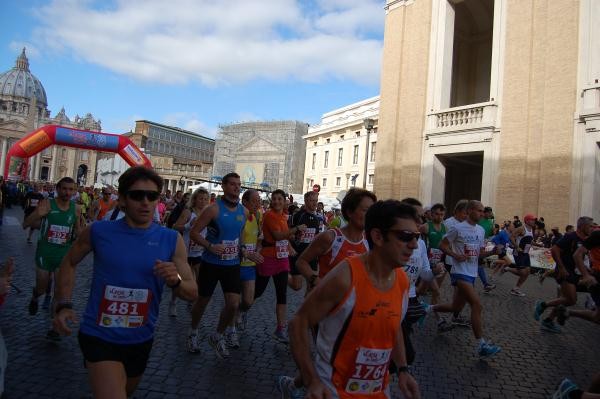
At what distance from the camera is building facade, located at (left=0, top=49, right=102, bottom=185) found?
11862 centimetres

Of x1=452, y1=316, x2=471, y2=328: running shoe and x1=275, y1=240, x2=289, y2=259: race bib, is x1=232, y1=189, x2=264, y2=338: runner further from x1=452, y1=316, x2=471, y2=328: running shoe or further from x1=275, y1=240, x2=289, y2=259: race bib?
x1=452, y1=316, x2=471, y2=328: running shoe

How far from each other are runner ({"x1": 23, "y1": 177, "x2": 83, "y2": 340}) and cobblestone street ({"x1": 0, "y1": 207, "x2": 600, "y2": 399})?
60 centimetres

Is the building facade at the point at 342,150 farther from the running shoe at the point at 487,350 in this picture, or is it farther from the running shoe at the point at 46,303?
the running shoe at the point at 487,350

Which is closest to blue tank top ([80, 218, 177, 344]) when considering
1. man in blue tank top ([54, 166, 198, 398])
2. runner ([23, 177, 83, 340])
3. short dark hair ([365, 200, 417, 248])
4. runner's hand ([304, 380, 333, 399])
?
man in blue tank top ([54, 166, 198, 398])

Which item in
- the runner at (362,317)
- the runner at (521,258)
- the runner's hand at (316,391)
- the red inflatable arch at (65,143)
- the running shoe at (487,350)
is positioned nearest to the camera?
the runner's hand at (316,391)

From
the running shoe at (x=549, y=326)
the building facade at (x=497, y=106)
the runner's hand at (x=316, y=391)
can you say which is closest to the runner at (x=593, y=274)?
the running shoe at (x=549, y=326)

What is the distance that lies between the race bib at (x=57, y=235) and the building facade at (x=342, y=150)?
144 ft

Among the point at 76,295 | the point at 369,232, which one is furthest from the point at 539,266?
the point at 369,232

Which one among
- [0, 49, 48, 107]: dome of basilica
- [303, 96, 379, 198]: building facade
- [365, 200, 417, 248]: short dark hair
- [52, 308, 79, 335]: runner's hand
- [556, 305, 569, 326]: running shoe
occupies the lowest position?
[556, 305, 569, 326]: running shoe

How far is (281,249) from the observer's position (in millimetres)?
6367

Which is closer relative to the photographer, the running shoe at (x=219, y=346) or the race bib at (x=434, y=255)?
the running shoe at (x=219, y=346)

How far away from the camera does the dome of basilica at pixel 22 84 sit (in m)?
139

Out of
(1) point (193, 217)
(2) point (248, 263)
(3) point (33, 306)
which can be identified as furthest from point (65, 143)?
(2) point (248, 263)

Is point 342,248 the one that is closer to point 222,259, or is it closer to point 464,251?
point 222,259
